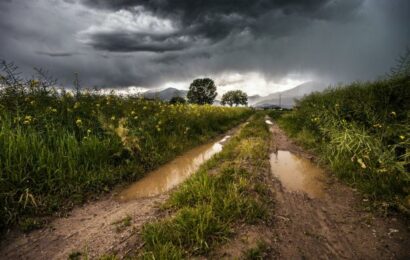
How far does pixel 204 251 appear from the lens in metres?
2.58

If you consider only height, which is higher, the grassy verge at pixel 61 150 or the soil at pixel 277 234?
the grassy verge at pixel 61 150

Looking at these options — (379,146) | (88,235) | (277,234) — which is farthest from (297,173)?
(88,235)

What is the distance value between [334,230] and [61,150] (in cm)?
498

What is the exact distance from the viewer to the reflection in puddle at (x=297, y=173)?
15.3ft

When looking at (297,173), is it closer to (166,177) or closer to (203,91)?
(166,177)

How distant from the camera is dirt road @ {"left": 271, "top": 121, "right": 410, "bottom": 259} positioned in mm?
2680

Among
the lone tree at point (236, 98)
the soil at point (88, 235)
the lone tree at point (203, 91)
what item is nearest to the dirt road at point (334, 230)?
the soil at point (88, 235)

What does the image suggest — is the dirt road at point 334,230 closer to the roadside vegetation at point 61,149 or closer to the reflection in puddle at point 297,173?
the reflection in puddle at point 297,173

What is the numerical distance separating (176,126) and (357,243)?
7000 millimetres

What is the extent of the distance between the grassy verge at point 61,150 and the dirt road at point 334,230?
3349 millimetres

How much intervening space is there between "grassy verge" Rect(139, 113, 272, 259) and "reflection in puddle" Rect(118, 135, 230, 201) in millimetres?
926

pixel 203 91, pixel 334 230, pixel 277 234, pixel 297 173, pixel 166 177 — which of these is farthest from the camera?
Result: pixel 203 91

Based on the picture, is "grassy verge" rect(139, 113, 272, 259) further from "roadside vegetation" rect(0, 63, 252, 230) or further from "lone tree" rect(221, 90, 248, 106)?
"lone tree" rect(221, 90, 248, 106)

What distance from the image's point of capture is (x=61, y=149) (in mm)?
4699
